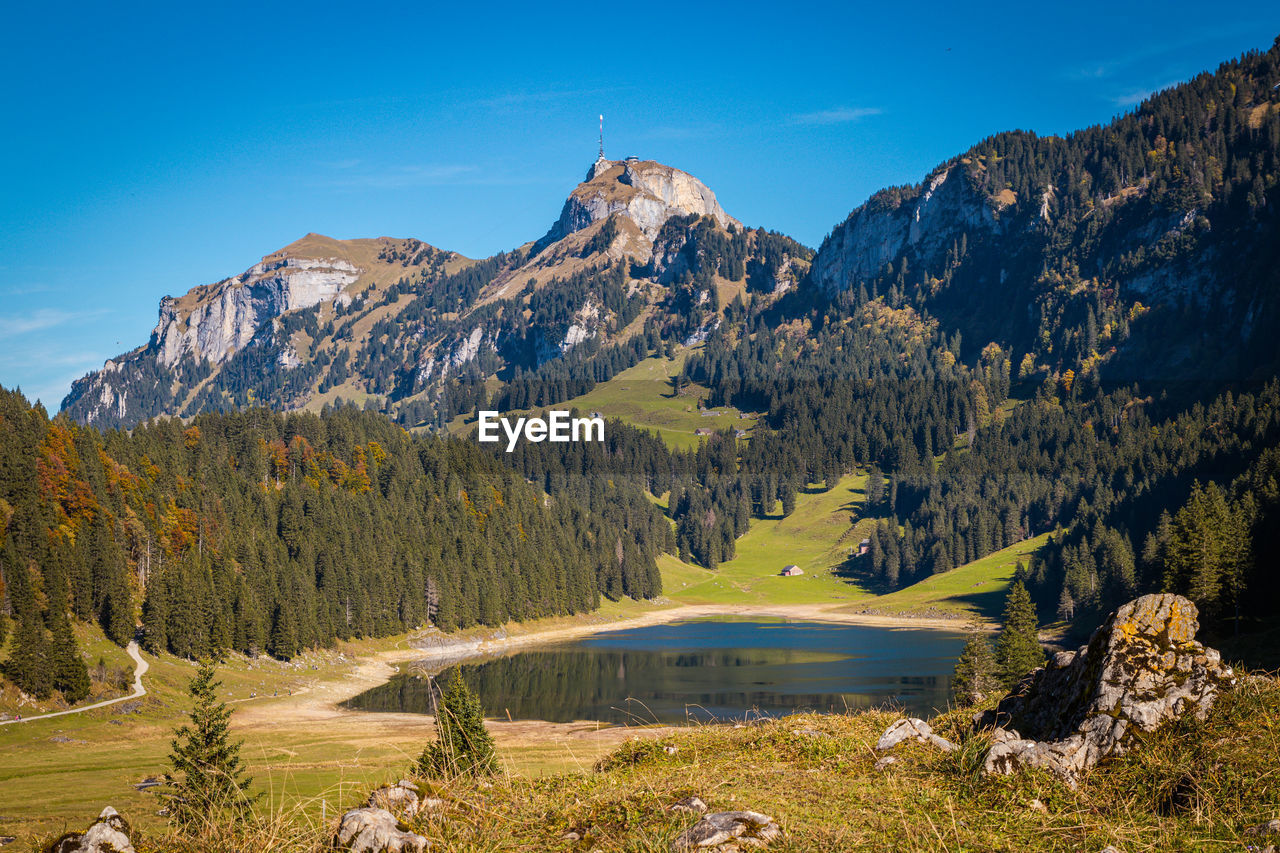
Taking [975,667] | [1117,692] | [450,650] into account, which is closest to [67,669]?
[450,650]

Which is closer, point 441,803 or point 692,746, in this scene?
point 441,803

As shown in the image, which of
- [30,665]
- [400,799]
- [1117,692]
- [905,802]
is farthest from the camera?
[30,665]

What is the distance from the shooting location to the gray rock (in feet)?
27.8

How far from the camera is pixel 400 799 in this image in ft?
30.7

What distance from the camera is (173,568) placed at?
10406cm

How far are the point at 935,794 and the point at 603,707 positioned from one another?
78.8 m

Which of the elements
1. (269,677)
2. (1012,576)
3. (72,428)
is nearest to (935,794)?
(269,677)

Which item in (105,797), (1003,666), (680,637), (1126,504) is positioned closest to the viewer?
(105,797)

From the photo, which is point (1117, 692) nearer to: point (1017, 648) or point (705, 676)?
point (1017, 648)

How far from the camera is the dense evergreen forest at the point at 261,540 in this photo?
3748 inches

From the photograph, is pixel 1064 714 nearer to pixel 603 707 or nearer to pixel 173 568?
pixel 603 707

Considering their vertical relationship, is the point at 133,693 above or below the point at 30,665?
below

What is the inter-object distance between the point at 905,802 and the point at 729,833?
8.37 ft

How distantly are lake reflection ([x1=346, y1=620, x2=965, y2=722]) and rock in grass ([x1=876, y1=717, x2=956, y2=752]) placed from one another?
158ft
